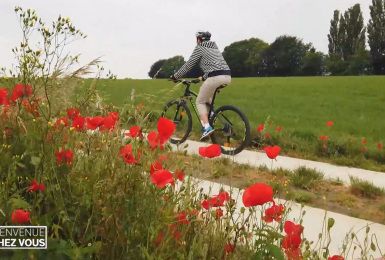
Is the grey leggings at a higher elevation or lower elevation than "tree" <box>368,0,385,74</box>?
lower

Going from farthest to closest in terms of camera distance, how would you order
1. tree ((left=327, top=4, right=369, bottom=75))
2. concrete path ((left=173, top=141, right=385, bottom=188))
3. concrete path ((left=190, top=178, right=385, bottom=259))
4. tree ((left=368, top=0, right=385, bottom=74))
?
tree ((left=327, top=4, right=369, bottom=75)), tree ((left=368, top=0, right=385, bottom=74)), concrete path ((left=173, top=141, right=385, bottom=188)), concrete path ((left=190, top=178, right=385, bottom=259))

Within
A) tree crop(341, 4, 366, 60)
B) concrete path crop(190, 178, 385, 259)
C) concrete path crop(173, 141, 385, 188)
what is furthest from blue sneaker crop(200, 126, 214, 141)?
tree crop(341, 4, 366, 60)

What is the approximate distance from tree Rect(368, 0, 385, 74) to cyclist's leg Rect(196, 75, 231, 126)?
6652cm

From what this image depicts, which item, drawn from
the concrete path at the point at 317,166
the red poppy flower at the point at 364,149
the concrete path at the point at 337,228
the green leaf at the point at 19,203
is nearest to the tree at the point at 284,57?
the red poppy flower at the point at 364,149

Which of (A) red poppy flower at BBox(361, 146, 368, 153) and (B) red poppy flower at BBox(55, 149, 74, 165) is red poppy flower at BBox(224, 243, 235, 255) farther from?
(A) red poppy flower at BBox(361, 146, 368, 153)

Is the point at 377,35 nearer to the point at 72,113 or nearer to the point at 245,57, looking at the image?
the point at 245,57

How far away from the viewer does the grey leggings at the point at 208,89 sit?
7.55 meters

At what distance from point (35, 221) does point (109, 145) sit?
74 centimetres

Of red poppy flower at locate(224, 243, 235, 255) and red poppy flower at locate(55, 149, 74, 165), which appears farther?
red poppy flower at locate(55, 149, 74, 165)

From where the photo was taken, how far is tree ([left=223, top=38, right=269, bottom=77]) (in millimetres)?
87938

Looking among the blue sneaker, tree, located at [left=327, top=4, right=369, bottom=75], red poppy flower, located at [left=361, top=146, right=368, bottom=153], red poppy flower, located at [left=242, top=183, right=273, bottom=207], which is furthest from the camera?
tree, located at [left=327, top=4, right=369, bottom=75]

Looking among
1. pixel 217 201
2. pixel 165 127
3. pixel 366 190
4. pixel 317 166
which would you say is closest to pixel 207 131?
pixel 317 166

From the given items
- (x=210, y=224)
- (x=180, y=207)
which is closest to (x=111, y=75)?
(x=180, y=207)

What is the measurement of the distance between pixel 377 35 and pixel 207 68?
6884 cm
